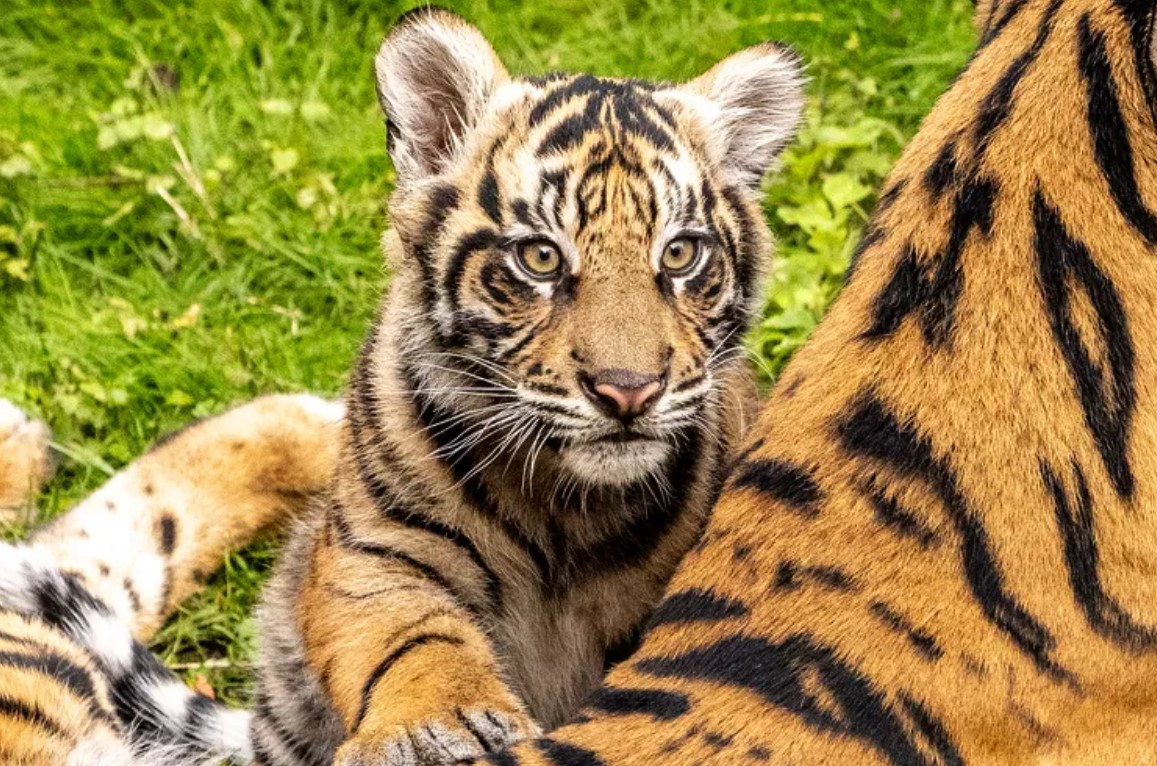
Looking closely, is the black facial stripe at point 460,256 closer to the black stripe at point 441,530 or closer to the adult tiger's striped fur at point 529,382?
the adult tiger's striped fur at point 529,382

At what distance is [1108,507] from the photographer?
6.69 feet

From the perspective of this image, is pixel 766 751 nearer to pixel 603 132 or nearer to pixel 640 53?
pixel 603 132

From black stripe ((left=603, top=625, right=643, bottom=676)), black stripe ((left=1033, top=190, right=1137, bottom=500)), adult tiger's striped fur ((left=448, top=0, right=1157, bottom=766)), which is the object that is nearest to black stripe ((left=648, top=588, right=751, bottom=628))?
adult tiger's striped fur ((left=448, top=0, right=1157, bottom=766))

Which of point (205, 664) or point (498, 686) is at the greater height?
point (498, 686)

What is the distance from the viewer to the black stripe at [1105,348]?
2.04 meters

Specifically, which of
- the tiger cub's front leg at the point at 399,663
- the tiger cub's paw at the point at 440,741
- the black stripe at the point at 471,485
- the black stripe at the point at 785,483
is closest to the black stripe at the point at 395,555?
the tiger cub's front leg at the point at 399,663

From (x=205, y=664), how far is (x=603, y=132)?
1.62 metres

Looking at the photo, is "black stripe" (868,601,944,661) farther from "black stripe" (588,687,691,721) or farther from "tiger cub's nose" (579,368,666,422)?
"tiger cub's nose" (579,368,666,422)

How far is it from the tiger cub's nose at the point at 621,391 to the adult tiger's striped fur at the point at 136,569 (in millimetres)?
1037

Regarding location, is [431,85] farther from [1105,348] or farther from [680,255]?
[1105,348]

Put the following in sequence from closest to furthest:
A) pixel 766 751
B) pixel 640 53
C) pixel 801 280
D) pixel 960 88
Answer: pixel 766 751, pixel 960 88, pixel 801 280, pixel 640 53

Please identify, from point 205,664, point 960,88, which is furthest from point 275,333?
point 960,88

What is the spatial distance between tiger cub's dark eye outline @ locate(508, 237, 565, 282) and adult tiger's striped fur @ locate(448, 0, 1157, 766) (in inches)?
27.0

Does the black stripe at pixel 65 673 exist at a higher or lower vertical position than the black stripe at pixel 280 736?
higher
